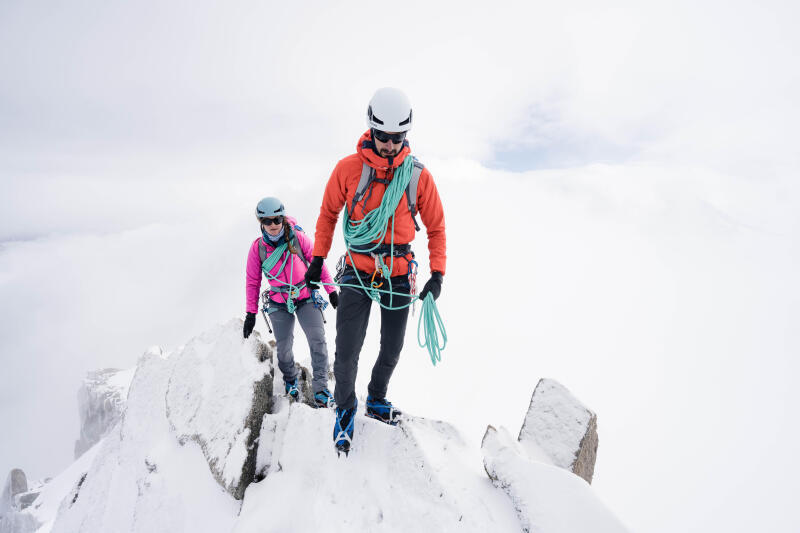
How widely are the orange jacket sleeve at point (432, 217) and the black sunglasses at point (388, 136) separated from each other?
539 mm

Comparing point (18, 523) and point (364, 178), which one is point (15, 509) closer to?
point (18, 523)

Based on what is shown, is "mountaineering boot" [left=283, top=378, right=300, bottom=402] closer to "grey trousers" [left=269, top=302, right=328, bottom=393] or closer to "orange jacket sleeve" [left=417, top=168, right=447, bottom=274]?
"grey trousers" [left=269, top=302, right=328, bottom=393]

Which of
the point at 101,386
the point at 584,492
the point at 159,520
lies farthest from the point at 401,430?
the point at 101,386

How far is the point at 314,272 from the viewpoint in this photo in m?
4.59

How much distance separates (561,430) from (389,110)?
5280 mm

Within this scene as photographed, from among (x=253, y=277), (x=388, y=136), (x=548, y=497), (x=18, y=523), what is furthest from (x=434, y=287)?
(x=18, y=523)

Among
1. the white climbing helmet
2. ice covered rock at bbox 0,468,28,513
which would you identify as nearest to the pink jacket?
the white climbing helmet

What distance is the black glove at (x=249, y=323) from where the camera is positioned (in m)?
6.66

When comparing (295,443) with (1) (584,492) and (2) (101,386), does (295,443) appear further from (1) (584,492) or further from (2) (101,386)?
(2) (101,386)

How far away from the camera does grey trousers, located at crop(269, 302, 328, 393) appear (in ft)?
21.2

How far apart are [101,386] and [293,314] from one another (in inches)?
2679

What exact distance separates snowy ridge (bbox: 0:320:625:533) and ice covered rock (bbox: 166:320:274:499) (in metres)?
0.02

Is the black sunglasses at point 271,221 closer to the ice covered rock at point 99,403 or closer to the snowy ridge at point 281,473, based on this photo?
the snowy ridge at point 281,473

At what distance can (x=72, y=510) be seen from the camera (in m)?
8.40
